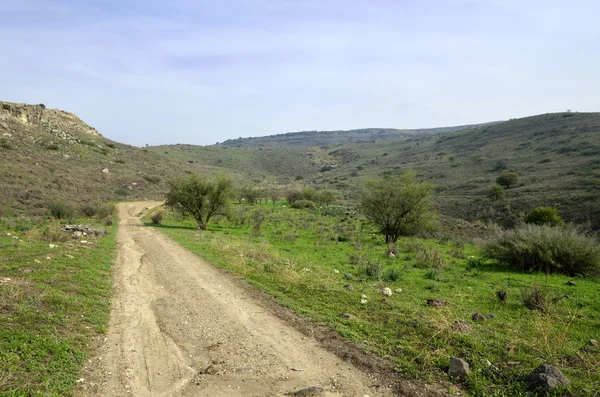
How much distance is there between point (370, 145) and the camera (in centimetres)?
15500

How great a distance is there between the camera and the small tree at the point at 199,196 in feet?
84.9

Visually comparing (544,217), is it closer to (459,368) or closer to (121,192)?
(459,368)

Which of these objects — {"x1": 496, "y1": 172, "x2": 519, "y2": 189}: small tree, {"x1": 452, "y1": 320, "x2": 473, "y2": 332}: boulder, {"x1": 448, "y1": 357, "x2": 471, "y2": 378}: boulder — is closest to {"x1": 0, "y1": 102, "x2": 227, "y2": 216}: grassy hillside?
{"x1": 452, "y1": 320, "x2": 473, "y2": 332}: boulder

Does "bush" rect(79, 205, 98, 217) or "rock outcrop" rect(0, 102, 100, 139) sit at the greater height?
"rock outcrop" rect(0, 102, 100, 139)

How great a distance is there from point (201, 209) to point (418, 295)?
19.5m

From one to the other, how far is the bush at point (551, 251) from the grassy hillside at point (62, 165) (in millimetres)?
30660

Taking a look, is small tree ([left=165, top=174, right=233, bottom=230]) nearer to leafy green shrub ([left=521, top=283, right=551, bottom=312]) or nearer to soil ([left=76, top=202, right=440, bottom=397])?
soil ([left=76, top=202, right=440, bottom=397])

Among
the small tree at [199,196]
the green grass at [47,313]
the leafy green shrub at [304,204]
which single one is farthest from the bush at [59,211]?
the leafy green shrub at [304,204]

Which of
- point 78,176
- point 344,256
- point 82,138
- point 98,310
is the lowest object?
point 344,256

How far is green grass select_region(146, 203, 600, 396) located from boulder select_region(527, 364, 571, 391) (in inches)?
6.4

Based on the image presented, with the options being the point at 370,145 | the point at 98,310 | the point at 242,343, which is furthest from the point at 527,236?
the point at 370,145

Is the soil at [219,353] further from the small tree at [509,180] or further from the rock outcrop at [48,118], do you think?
the rock outcrop at [48,118]

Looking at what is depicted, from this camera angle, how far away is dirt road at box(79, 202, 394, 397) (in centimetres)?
532

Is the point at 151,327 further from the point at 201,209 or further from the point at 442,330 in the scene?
the point at 201,209
